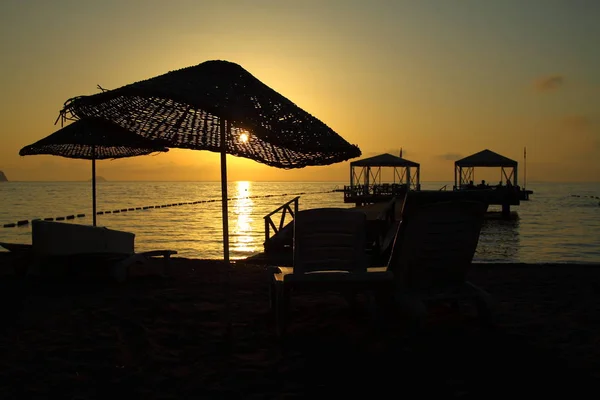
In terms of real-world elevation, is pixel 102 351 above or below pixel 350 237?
below

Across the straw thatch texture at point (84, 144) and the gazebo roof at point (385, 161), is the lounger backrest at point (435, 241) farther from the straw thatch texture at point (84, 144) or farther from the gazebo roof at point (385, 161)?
the gazebo roof at point (385, 161)

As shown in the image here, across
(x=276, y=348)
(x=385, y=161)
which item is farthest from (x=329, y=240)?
(x=385, y=161)

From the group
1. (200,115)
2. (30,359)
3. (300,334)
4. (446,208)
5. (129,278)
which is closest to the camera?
(30,359)

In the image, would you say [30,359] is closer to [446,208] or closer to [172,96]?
Result: [172,96]

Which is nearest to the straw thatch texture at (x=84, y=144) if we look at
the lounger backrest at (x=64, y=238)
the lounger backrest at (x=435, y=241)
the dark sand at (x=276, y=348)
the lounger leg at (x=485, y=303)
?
the lounger backrest at (x=64, y=238)

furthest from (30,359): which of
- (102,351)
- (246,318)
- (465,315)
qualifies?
(465,315)

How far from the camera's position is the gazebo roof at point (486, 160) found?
120ft

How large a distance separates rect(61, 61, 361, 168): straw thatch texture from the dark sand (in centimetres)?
160

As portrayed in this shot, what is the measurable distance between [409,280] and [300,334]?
3.36 feet

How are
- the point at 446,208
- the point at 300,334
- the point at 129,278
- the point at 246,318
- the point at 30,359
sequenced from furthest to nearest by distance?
the point at 129,278 < the point at 246,318 < the point at 300,334 < the point at 446,208 < the point at 30,359

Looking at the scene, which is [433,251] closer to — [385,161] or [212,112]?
[212,112]

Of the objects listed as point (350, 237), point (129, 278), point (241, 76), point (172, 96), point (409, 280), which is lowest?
point (129, 278)

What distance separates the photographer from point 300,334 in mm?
4535

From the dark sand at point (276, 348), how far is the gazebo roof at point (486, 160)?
31.8 metres
